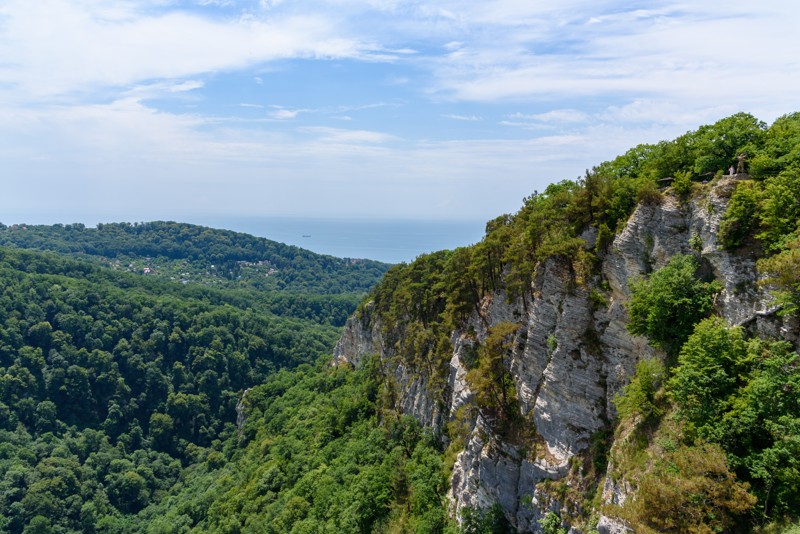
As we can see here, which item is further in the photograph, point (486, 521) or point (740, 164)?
point (486, 521)

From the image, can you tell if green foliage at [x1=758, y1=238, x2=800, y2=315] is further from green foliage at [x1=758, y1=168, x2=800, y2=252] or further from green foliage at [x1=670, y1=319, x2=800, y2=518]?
green foliage at [x1=670, y1=319, x2=800, y2=518]

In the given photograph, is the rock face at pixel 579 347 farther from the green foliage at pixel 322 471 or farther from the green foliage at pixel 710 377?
the green foliage at pixel 322 471

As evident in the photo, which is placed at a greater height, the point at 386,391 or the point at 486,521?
the point at 486,521

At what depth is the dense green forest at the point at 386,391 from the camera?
12.8m

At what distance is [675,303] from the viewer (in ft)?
51.2

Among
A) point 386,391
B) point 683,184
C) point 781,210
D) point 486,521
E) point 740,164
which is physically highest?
point 740,164

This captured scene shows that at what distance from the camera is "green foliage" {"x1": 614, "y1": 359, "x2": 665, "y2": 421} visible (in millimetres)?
15734

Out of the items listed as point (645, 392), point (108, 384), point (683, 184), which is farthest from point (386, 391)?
point (108, 384)

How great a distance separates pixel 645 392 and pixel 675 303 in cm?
331

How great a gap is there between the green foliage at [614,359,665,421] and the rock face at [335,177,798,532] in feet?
3.27

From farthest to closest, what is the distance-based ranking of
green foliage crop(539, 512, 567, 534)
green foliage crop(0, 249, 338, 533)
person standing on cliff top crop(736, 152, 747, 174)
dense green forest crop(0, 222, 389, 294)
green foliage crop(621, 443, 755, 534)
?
dense green forest crop(0, 222, 389, 294)
green foliage crop(0, 249, 338, 533)
green foliage crop(539, 512, 567, 534)
person standing on cliff top crop(736, 152, 747, 174)
green foliage crop(621, 443, 755, 534)

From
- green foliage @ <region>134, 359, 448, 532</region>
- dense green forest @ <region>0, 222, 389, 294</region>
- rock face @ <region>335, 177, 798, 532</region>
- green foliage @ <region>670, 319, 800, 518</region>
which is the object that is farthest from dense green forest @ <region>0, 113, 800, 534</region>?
dense green forest @ <region>0, 222, 389, 294</region>

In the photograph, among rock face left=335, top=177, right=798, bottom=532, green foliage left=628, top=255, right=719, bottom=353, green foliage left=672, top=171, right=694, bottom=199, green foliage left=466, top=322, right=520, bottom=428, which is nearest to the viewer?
rock face left=335, top=177, right=798, bottom=532

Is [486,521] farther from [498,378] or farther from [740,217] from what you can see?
[740,217]
